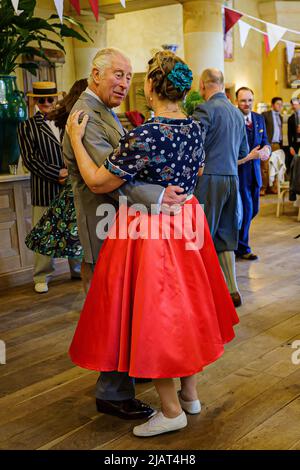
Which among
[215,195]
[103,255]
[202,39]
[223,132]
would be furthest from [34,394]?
[202,39]

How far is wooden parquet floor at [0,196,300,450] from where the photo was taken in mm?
2236

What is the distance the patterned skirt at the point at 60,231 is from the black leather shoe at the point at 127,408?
1.49m

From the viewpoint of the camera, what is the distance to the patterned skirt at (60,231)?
3.77m

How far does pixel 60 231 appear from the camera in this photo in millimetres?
3811

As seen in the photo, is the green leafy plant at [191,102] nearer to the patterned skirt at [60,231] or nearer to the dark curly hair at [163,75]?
the patterned skirt at [60,231]

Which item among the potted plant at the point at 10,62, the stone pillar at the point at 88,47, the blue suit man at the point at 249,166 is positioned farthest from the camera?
the stone pillar at the point at 88,47

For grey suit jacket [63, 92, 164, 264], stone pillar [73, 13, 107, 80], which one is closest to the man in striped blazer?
grey suit jacket [63, 92, 164, 264]

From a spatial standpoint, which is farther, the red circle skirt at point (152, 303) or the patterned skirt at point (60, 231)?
the patterned skirt at point (60, 231)

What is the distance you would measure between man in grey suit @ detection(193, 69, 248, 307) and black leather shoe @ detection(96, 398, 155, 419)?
1527 millimetres

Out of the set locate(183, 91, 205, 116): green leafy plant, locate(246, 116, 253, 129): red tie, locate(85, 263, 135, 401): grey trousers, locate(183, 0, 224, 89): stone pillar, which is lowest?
locate(85, 263, 135, 401): grey trousers

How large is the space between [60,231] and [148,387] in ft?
4.71

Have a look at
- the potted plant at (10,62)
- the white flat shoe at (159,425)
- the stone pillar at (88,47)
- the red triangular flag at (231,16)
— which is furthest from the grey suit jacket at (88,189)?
the stone pillar at (88,47)

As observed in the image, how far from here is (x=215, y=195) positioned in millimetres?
3660

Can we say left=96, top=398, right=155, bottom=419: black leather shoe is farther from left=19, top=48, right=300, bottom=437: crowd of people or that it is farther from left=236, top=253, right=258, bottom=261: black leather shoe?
left=236, top=253, right=258, bottom=261: black leather shoe
